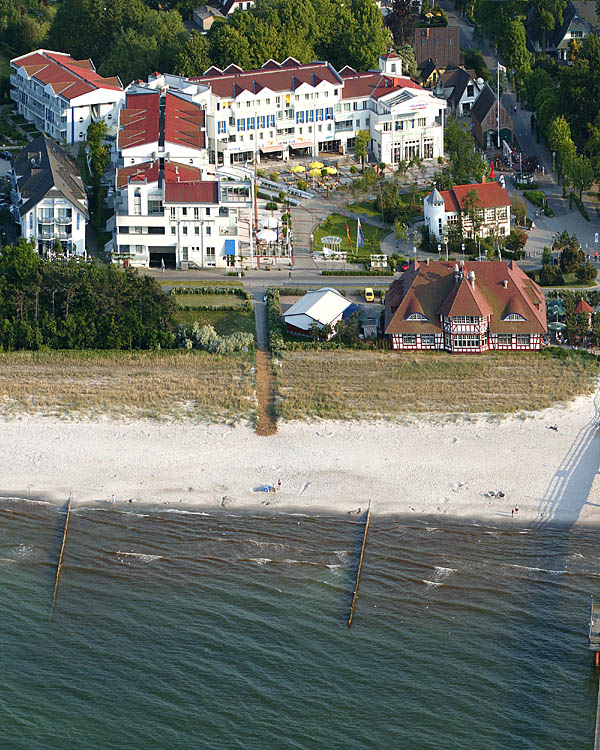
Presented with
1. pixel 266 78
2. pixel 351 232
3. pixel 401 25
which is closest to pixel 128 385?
pixel 351 232

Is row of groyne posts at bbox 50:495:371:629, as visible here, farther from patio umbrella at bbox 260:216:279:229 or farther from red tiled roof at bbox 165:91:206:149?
red tiled roof at bbox 165:91:206:149

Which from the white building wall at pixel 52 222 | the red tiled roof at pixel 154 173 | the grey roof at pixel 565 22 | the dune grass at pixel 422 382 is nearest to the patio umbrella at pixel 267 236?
the red tiled roof at pixel 154 173

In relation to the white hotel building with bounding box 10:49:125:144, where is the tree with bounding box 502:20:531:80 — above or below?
above

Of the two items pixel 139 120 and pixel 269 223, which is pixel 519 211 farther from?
pixel 139 120

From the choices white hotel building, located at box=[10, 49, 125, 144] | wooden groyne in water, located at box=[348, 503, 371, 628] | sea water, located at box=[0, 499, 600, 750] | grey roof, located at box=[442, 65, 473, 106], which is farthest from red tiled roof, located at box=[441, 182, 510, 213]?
sea water, located at box=[0, 499, 600, 750]

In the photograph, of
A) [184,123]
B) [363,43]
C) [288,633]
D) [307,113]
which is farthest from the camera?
[363,43]
